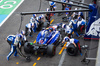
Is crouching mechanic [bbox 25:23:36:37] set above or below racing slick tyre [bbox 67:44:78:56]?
above

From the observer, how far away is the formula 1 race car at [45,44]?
13273 millimetres

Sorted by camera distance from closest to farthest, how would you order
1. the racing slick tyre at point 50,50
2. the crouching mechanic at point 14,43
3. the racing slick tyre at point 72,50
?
the racing slick tyre at point 72,50
the racing slick tyre at point 50,50
the crouching mechanic at point 14,43

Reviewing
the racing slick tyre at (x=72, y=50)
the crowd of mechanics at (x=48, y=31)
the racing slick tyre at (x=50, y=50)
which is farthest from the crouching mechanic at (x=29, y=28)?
the racing slick tyre at (x=72, y=50)

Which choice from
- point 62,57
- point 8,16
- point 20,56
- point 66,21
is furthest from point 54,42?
point 8,16

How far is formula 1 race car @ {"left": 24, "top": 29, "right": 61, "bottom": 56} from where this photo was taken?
1327cm

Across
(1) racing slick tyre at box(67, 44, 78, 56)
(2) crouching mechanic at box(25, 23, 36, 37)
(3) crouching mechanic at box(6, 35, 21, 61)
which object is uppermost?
(2) crouching mechanic at box(25, 23, 36, 37)

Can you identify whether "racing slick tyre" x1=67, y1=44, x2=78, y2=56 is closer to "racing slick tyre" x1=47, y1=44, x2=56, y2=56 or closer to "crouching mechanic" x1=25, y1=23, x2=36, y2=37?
"racing slick tyre" x1=47, y1=44, x2=56, y2=56

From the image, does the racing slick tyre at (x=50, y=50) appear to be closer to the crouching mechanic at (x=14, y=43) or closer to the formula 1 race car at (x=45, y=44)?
the formula 1 race car at (x=45, y=44)

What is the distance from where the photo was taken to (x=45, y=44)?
44.0 feet

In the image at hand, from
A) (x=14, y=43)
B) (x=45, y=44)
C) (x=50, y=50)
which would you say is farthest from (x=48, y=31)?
(x=14, y=43)

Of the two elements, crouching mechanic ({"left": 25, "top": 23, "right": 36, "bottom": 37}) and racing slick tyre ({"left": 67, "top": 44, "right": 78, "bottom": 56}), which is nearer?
racing slick tyre ({"left": 67, "top": 44, "right": 78, "bottom": 56})

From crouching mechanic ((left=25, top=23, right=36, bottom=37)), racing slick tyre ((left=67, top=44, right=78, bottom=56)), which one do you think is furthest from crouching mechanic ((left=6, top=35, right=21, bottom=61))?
racing slick tyre ((left=67, top=44, right=78, bottom=56))

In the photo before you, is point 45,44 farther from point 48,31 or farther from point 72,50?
point 72,50

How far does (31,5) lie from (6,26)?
6.03 m
